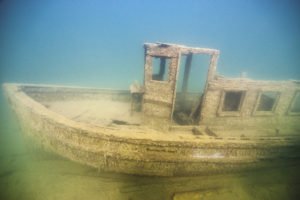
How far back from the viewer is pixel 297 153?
31.1 ft

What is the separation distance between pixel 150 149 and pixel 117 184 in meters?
2.28

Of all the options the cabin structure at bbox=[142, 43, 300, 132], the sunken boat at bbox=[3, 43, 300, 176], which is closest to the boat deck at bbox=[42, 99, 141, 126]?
the sunken boat at bbox=[3, 43, 300, 176]

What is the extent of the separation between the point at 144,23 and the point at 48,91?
147m

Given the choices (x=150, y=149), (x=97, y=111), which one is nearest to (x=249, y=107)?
(x=150, y=149)

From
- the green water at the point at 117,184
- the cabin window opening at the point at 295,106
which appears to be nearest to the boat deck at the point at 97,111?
the green water at the point at 117,184

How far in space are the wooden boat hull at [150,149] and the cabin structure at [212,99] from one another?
1.92m

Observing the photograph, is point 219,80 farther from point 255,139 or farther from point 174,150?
point 174,150

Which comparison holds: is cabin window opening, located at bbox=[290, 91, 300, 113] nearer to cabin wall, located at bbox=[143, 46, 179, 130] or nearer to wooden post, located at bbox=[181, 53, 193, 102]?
wooden post, located at bbox=[181, 53, 193, 102]

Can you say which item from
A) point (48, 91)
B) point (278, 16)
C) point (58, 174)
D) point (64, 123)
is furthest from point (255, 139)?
point (278, 16)

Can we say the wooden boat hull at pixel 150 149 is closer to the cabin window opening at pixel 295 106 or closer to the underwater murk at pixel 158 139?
the underwater murk at pixel 158 139

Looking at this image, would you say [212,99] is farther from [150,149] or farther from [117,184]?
[117,184]

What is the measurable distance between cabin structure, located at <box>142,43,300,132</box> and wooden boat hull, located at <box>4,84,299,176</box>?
1.92 m

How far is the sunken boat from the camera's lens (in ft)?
26.5

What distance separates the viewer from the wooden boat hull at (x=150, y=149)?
311 inches
